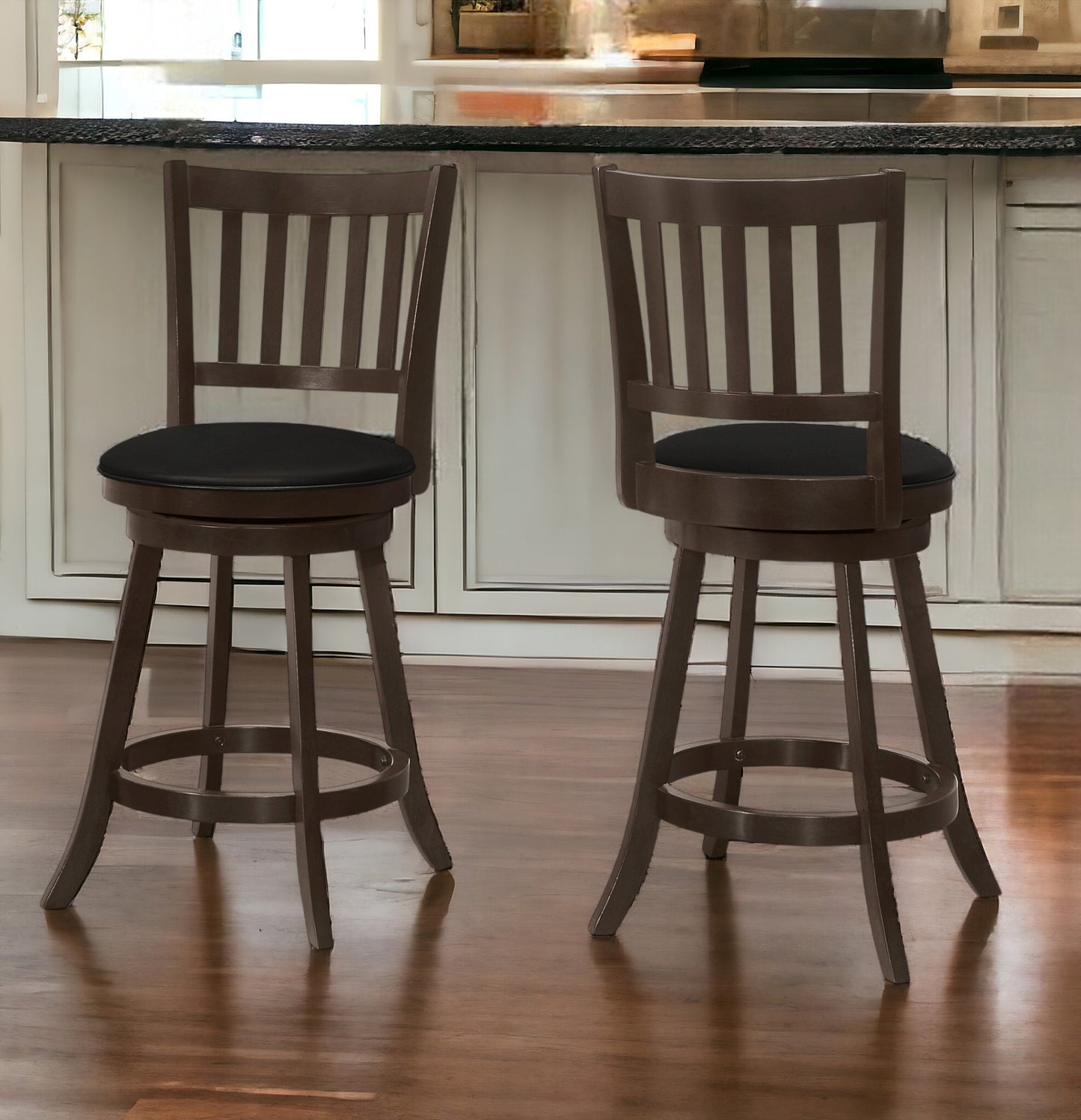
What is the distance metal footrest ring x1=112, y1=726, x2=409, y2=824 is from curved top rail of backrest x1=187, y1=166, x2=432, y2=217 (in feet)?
2.13

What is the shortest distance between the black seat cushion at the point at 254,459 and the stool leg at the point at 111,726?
0.12 m

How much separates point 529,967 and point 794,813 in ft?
1.16

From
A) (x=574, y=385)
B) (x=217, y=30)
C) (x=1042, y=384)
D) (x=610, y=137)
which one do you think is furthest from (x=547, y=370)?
(x=217, y=30)

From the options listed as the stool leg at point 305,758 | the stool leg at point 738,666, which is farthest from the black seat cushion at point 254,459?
the stool leg at point 738,666

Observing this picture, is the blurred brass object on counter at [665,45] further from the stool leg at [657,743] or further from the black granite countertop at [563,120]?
the stool leg at [657,743]

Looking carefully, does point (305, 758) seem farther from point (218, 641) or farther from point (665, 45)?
point (665, 45)

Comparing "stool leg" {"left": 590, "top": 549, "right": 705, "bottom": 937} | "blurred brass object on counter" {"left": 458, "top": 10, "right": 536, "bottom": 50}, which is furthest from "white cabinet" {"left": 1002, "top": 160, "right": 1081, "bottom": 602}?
"stool leg" {"left": 590, "top": 549, "right": 705, "bottom": 937}

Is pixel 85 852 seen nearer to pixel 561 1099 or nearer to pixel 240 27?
pixel 561 1099

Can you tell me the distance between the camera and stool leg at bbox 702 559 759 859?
1.97 m

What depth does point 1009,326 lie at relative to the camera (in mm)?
2949

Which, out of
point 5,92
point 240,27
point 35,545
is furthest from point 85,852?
point 240,27

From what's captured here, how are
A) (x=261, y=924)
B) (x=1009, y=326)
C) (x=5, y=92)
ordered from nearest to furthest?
(x=261, y=924)
(x=1009, y=326)
(x=5, y=92)

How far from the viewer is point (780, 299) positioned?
1.61 m

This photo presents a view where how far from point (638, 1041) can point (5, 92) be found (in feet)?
8.00
